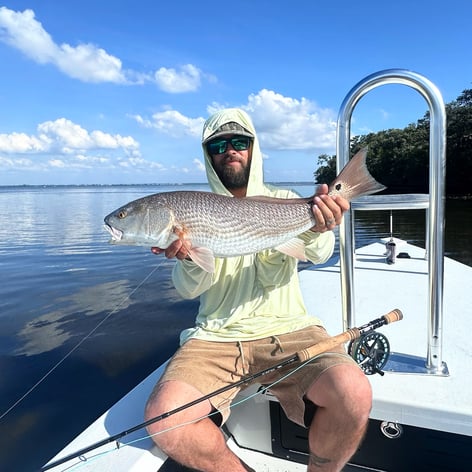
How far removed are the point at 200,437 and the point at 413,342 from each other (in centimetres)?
200

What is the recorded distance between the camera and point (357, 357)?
114 inches

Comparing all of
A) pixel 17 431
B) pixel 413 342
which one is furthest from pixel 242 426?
pixel 17 431

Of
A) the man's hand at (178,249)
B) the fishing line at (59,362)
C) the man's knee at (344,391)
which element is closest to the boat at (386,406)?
the man's knee at (344,391)

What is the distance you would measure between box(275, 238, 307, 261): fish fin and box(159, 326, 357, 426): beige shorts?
58 cm

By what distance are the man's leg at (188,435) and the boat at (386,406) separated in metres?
0.12

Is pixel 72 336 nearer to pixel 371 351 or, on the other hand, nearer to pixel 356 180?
pixel 371 351

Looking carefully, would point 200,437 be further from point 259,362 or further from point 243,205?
point 243,205

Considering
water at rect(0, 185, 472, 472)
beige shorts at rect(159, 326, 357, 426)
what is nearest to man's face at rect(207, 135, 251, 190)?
beige shorts at rect(159, 326, 357, 426)

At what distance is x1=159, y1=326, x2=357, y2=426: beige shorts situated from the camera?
255 cm

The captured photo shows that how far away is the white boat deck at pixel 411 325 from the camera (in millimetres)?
2379

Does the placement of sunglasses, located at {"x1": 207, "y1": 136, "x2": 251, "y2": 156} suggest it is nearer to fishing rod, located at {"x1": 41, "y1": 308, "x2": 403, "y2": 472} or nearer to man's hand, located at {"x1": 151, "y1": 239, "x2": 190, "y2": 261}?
man's hand, located at {"x1": 151, "y1": 239, "x2": 190, "y2": 261}

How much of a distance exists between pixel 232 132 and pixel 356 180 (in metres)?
1.23


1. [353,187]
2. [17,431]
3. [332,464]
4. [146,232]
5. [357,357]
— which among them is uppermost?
[353,187]

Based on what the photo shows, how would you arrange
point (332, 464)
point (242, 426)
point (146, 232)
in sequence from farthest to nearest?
point (242, 426), point (146, 232), point (332, 464)
